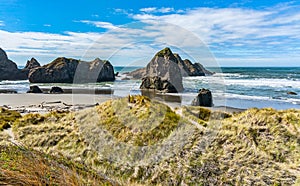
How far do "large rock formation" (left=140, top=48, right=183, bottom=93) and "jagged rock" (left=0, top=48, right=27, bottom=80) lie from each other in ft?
155

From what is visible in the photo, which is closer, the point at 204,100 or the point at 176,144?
the point at 176,144

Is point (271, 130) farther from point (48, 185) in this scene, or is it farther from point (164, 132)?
point (48, 185)

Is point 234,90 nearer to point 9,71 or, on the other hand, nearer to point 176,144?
point 176,144

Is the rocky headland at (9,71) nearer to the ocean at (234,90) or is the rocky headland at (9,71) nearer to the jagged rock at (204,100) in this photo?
the ocean at (234,90)

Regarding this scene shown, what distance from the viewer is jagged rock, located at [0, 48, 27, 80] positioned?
219ft

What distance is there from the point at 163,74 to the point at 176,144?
2577 cm

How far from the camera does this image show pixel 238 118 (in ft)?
24.6

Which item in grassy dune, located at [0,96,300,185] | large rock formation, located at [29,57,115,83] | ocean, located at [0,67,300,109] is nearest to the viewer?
grassy dune, located at [0,96,300,185]

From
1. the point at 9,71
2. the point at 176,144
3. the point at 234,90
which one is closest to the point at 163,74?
the point at 234,90

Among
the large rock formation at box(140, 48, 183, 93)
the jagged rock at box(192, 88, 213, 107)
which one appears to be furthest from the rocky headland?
the jagged rock at box(192, 88, 213, 107)

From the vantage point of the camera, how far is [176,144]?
7.02 meters

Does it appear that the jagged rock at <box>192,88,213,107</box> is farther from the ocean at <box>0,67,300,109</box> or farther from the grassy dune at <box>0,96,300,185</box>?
the grassy dune at <box>0,96,300,185</box>

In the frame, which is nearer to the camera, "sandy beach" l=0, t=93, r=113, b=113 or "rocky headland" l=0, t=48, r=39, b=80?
"sandy beach" l=0, t=93, r=113, b=113

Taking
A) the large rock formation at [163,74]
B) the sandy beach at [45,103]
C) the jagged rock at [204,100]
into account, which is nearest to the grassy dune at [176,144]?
the sandy beach at [45,103]
